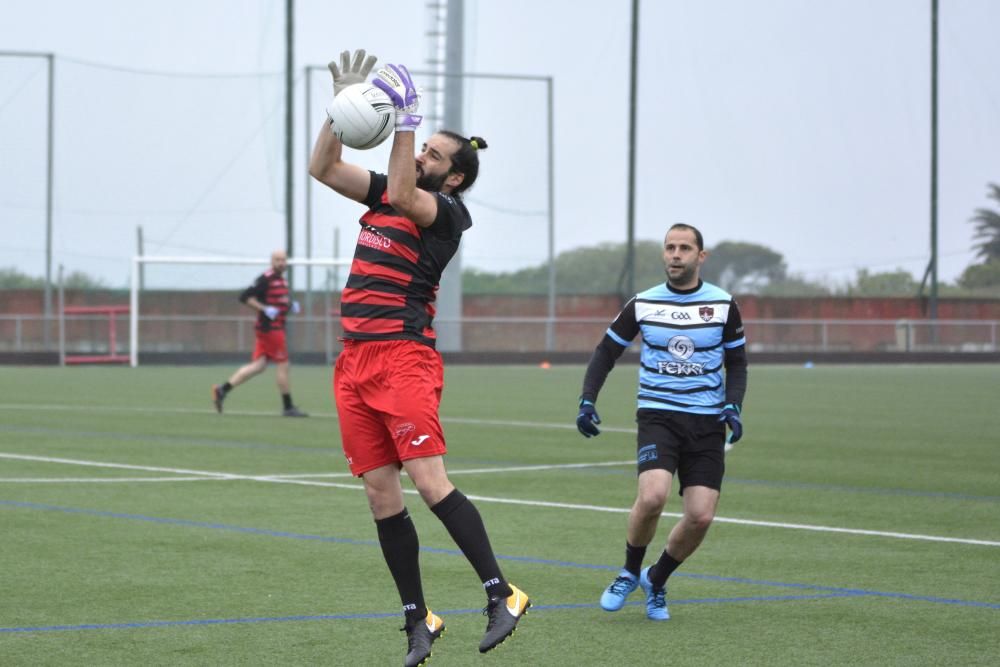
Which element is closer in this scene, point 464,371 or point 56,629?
point 56,629

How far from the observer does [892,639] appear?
6633mm

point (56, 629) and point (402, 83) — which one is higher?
point (402, 83)

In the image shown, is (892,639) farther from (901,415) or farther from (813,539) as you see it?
(901,415)

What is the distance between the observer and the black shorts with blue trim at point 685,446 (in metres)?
7.42

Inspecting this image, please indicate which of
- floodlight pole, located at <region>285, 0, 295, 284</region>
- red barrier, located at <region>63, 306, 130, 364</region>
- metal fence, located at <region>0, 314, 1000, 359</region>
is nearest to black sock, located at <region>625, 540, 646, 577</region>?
red barrier, located at <region>63, 306, 130, 364</region>

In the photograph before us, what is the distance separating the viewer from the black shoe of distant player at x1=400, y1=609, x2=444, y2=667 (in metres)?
5.94

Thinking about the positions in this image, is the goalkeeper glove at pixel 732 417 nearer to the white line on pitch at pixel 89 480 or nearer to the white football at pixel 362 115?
the white football at pixel 362 115

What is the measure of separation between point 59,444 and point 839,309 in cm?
3438

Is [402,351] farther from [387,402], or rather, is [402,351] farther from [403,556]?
[403,556]

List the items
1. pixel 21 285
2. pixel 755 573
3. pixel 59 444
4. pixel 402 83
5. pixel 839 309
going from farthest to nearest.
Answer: pixel 839 309, pixel 21 285, pixel 59 444, pixel 755 573, pixel 402 83

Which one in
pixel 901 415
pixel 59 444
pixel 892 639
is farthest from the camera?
pixel 901 415

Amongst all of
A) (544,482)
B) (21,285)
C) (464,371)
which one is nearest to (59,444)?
(544,482)

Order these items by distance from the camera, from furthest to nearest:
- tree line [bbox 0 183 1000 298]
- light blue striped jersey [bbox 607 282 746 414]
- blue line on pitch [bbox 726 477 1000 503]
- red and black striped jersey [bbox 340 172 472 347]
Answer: tree line [bbox 0 183 1000 298], blue line on pitch [bbox 726 477 1000 503], light blue striped jersey [bbox 607 282 746 414], red and black striped jersey [bbox 340 172 472 347]

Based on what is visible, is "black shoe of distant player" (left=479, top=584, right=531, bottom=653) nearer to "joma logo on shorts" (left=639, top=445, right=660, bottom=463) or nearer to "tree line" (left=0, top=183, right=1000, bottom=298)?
"joma logo on shorts" (left=639, top=445, right=660, bottom=463)
